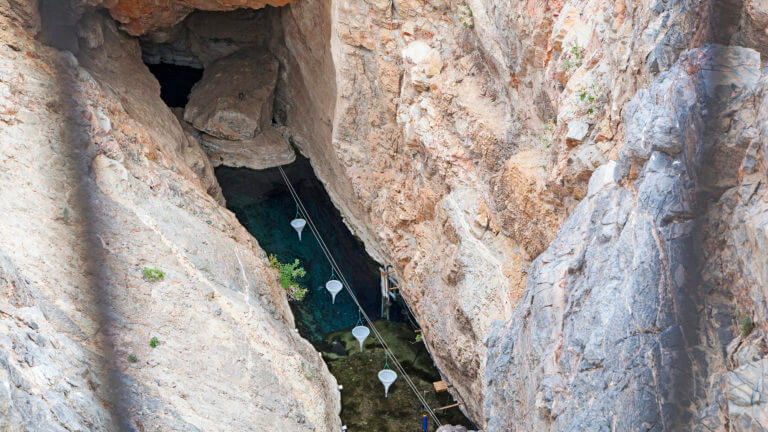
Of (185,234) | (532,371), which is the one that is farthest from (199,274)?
(532,371)

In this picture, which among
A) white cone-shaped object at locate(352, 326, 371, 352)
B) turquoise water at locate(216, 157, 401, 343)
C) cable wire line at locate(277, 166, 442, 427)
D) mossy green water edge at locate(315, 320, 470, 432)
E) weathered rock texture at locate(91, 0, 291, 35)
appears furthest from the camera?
weathered rock texture at locate(91, 0, 291, 35)

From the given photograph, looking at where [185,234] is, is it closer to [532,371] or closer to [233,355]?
[233,355]

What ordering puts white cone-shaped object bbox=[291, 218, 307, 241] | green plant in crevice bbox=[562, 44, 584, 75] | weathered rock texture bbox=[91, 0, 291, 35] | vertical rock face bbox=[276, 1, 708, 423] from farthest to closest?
white cone-shaped object bbox=[291, 218, 307, 241], weathered rock texture bbox=[91, 0, 291, 35], green plant in crevice bbox=[562, 44, 584, 75], vertical rock face bbox=[276, 1, 708, 423]

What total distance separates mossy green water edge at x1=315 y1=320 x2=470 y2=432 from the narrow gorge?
49 mm

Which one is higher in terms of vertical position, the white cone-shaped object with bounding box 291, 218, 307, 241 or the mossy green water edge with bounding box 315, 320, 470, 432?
the white cone-shaped object with bounding box 291, 218, 307, 241

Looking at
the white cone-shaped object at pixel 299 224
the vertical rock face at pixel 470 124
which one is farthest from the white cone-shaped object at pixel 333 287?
the white cone-shaped object at pixel 299 224

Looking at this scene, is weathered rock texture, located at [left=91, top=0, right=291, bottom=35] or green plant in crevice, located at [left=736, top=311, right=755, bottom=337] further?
weathered rock texture, located at [left=91, top=0, right=291, bottom=35]

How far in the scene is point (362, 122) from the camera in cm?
1478

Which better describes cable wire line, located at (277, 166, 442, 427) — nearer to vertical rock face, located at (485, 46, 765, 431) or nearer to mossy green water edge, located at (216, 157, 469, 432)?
mossy green water edge, located at (216, 157, 469, 432)

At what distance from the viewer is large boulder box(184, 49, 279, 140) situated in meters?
18.0

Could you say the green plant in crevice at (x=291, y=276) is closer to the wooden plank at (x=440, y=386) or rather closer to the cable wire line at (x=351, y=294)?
the cable wire line at (x=351, y=294)

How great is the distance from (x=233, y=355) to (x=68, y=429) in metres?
3.47

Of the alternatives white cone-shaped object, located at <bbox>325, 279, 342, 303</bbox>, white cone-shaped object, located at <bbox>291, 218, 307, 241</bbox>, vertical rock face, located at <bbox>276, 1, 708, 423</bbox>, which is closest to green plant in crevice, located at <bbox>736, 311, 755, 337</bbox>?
vertical rock face, located at <bbox>276, 1, 708, 423</bbox>

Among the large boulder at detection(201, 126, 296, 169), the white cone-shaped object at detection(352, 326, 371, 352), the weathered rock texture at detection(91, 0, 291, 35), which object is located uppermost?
the weathered rock texture at detection(91, 0, 291, 35)
